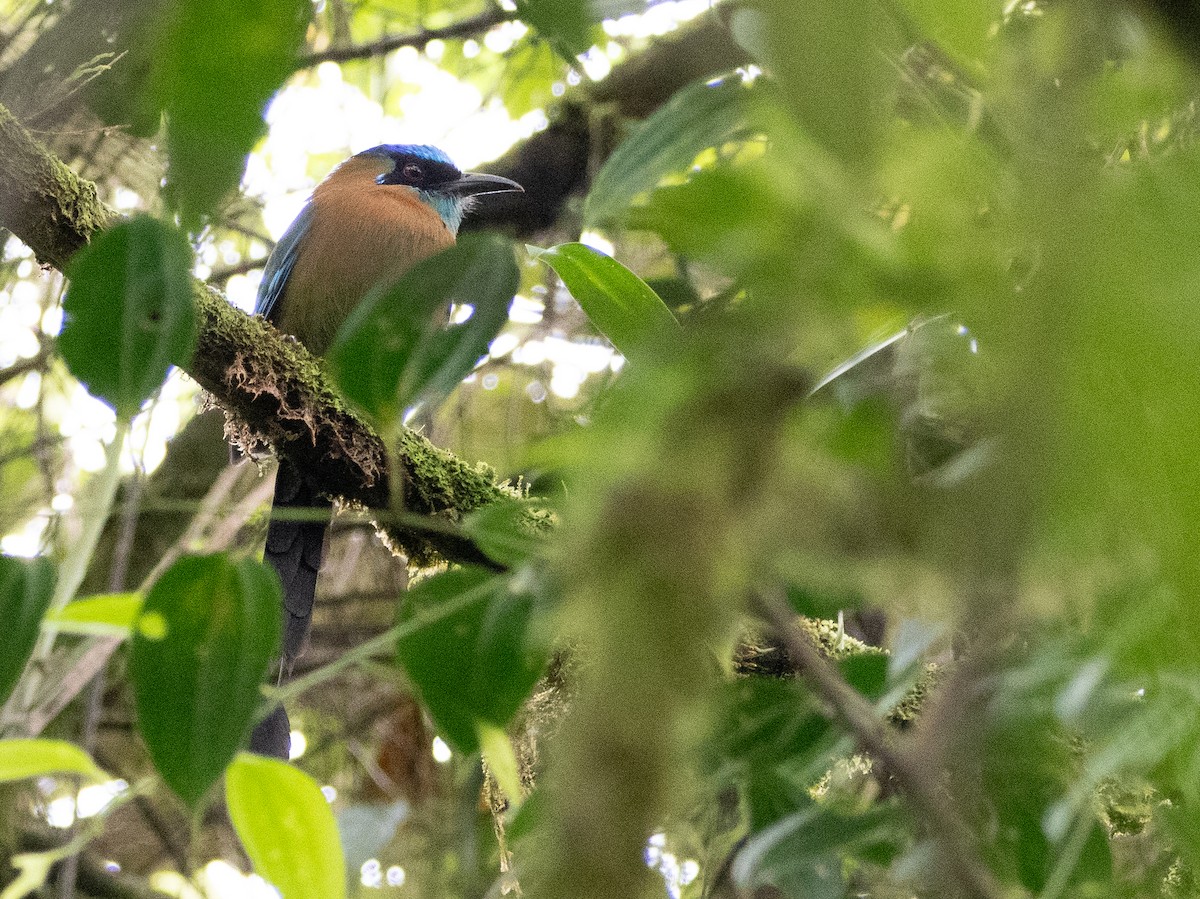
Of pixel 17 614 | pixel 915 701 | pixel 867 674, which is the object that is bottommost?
pixel 915 701

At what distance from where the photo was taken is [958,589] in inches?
14.9

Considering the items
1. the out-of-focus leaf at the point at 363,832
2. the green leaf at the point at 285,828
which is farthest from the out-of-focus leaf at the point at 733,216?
the out-of-focus leaf at the point at 363,832

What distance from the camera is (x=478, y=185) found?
419cm

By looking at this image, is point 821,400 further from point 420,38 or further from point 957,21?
point 420,38

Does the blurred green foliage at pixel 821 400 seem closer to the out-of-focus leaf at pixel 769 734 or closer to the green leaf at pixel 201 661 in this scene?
the green leaf at pixel 201 661

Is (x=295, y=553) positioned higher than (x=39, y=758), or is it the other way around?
(x=39, y=758)

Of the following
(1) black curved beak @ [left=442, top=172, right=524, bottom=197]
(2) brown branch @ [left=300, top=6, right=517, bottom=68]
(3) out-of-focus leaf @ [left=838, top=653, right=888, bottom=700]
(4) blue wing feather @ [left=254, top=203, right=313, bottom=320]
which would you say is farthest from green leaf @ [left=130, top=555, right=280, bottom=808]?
(1) black curved beak @ [left=442, top=172, right=524, bottom=197]

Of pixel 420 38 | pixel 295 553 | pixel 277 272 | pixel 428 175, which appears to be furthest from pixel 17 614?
pixel 428 175

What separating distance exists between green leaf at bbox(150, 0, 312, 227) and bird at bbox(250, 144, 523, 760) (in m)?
2.46

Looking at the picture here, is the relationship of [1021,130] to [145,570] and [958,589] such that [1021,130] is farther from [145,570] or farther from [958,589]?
[145,570]

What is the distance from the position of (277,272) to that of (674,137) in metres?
3.21

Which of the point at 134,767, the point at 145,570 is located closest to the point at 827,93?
the point at 145,570

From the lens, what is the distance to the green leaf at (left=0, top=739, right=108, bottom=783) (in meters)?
0.73

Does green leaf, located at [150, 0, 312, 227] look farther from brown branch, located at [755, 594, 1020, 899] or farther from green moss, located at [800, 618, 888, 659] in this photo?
green moss, located at [800, 618, 888, 659]
